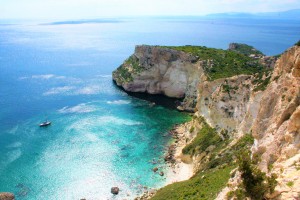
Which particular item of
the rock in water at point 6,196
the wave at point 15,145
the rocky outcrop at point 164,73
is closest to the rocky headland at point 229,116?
the rocky outcrop at point 164,73

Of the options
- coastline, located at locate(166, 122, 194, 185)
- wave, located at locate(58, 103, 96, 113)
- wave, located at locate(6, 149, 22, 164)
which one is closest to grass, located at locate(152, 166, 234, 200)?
coastline, located at locate(166, 122, 194, 185)

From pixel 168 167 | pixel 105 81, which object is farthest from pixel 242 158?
pixel 105 81

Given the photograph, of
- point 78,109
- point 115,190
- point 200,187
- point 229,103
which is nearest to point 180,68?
point 78,109

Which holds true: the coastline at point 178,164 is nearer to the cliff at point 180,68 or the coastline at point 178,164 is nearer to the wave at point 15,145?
the cliff at point 180,68

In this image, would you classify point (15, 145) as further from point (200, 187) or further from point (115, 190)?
point (200, 187)

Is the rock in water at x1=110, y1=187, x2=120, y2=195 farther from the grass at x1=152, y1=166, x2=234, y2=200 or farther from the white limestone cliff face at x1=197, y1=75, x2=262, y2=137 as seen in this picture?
the white limestone cliff face at x1=197, y1=75, x2=262, y2=137

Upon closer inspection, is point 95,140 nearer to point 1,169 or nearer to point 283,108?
point 1,169

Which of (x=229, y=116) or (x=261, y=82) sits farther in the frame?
(x=229, y=116)
